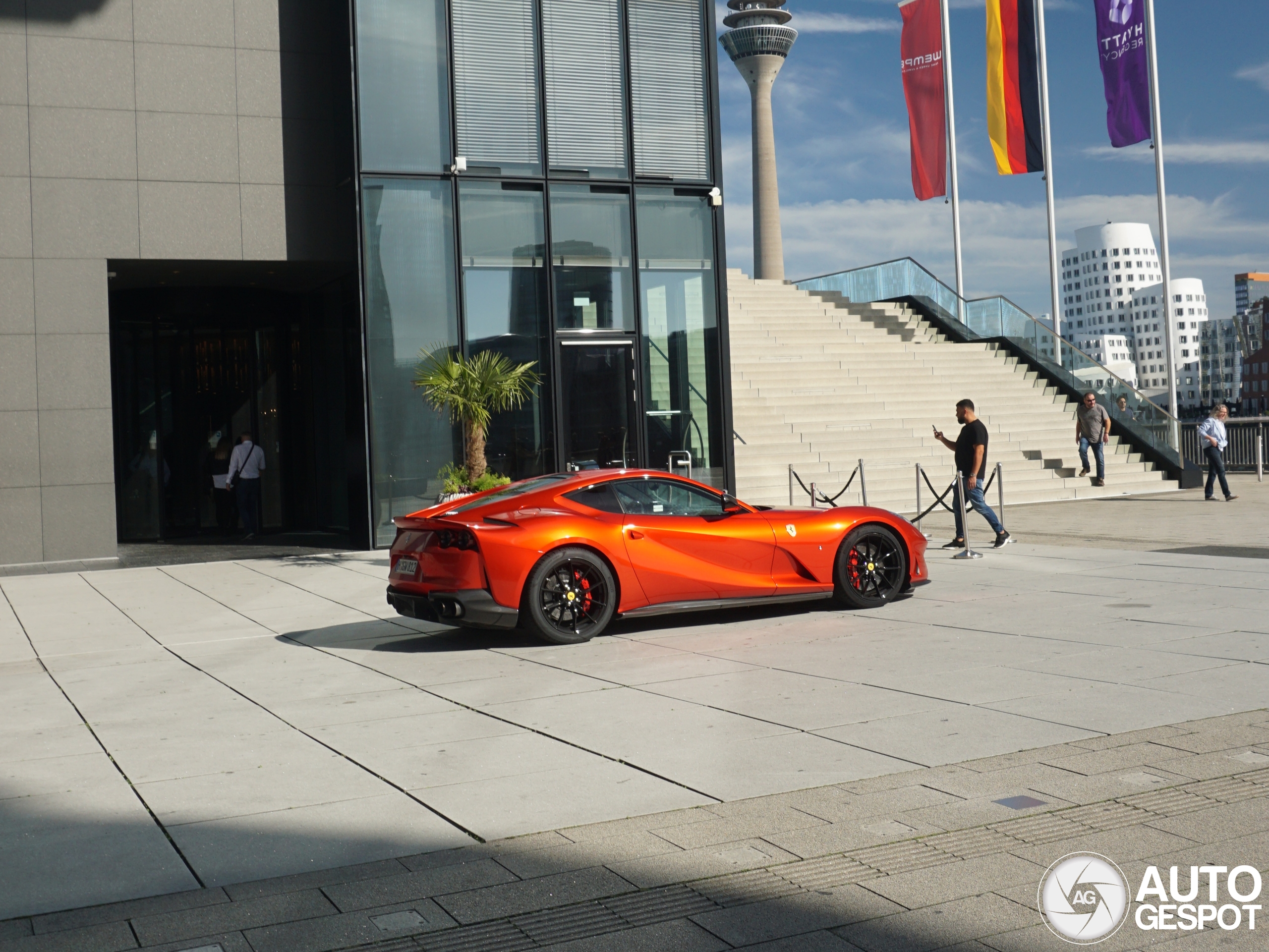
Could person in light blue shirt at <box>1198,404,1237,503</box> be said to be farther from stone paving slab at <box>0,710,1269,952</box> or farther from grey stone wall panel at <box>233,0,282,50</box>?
stone paving slab at <box>0,710,1269,952</box>

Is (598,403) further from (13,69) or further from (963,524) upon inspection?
(13,69)

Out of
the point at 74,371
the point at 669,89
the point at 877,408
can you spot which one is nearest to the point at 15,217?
the point at 74,371

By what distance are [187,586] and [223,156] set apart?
276 inches

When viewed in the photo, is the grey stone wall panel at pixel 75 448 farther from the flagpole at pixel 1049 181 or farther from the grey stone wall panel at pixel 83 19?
the flagpole at pixel 1049 181

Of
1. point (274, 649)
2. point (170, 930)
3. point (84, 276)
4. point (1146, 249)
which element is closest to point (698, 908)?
point (170, 930)

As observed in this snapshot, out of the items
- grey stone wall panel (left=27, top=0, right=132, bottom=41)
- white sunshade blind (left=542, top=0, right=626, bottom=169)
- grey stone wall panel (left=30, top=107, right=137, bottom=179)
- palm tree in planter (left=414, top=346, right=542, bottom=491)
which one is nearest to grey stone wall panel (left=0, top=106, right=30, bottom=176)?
grey stone wall panel (left=30, top=107, right=137, bottom=179)

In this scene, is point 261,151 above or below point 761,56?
below

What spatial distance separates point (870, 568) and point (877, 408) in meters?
15.4

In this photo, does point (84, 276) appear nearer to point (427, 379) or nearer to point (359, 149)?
point (359, 149)

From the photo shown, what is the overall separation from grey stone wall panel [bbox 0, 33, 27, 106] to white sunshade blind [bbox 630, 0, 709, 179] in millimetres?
8841

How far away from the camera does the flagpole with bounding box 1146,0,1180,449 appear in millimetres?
26828

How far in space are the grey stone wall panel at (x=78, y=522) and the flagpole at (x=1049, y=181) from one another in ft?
68.2

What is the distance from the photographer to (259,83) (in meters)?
18.7

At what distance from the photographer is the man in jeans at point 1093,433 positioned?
23.4 metres
